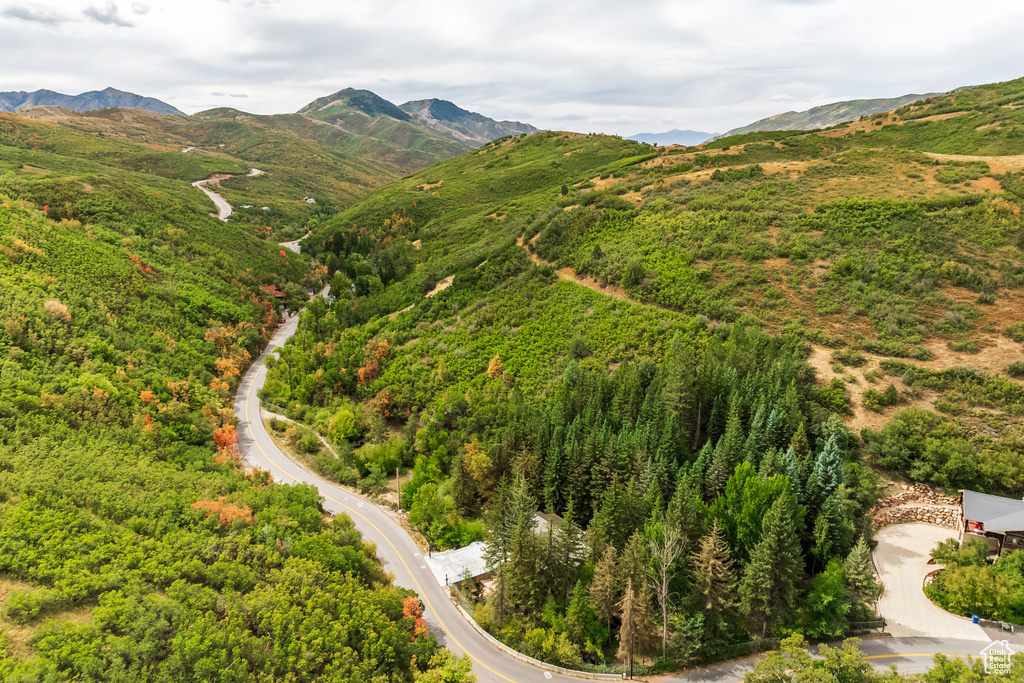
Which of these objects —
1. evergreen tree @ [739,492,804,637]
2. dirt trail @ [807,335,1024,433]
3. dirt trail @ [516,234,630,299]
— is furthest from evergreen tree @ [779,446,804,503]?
dirt trail @ [516,234,630,299]

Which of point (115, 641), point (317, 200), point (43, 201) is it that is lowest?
point (115, 641)

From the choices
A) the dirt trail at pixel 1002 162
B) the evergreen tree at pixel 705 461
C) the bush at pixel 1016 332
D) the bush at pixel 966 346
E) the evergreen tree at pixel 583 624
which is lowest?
the evergreen tree at pixel 583 624

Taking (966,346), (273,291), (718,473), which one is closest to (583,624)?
(718,473)

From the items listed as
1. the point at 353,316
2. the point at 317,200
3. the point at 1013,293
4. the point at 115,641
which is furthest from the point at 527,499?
the point at 317,200

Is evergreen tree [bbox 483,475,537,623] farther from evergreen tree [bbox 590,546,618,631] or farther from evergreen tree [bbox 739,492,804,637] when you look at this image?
evergreen tree [bbox 739,492,804,637]

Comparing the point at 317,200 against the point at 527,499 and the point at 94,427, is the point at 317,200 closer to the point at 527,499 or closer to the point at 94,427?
the point at 94,427

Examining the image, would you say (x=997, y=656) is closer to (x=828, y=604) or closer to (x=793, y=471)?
(x=828, y=604)

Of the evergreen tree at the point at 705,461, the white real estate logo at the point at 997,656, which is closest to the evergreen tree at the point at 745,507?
the evergreen tree at the point at 705,461

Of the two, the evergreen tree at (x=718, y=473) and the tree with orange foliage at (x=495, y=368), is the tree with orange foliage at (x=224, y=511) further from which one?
the evergreen tree at (x=718, y=473)
